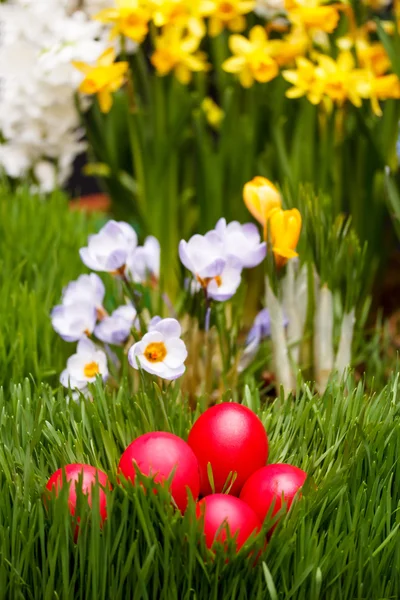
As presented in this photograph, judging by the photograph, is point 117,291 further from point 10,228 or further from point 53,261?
point 10,228

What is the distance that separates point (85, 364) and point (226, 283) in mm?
204

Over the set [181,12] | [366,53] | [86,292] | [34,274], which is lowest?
[34,274]

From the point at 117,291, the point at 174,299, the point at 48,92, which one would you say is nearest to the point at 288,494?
the point at 117,291

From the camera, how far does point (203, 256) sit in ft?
3.02

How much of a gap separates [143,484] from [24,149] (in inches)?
52.2

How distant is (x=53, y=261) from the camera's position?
1.26 meters

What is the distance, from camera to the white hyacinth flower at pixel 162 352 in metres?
0.79

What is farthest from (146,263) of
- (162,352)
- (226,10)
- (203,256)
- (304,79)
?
(226,10)

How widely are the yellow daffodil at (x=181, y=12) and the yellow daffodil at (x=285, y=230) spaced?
53 cm

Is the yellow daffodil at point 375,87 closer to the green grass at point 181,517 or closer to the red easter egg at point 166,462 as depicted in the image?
the green grass at point 181,517

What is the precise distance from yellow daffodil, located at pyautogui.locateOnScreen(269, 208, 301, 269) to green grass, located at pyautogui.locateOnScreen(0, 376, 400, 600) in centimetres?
26

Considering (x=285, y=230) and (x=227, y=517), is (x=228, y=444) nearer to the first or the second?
(x=227, y=517)

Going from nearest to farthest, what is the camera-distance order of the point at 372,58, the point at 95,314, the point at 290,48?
1. the point at 95,314
2. the point at 290,48
3. the point at 372,58

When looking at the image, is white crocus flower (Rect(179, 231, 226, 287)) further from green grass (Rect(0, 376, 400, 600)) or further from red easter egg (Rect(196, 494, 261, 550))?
red easter egg (Rect(196, 494, 261, 550))
